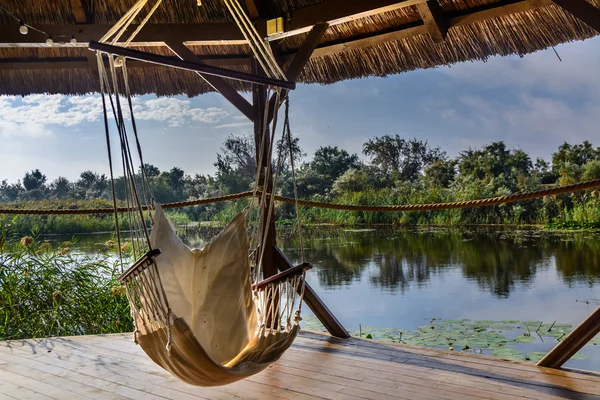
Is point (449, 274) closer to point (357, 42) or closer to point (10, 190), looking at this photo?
point (357, 42)

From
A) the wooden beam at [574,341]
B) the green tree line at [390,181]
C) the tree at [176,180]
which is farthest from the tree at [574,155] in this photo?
the wooden beam at [574,341]

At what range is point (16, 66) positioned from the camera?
3.35 metres

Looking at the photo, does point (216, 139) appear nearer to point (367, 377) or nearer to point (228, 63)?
point (228, 63)

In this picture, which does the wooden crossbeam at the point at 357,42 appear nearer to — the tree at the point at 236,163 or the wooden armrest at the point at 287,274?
the wooden armrest at the point at 287,274

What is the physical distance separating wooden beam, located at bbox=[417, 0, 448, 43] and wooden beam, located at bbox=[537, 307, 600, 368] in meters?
1.51

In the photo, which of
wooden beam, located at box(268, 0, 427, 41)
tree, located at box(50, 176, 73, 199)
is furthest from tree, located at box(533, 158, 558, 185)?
tree, located at box(50, 176, 73, 199)

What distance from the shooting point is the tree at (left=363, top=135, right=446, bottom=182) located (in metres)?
A: 7.04

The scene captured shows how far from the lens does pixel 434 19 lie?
271cm

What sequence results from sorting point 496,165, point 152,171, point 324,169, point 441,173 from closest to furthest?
point 496,165 → point 441,173 → point 152,171 → point 324,169

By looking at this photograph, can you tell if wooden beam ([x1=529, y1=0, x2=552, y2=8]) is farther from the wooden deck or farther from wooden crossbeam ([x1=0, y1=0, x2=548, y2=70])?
the wooden deck

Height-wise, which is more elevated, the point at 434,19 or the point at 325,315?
the point at 434,19

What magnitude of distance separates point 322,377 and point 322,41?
2.05 metres

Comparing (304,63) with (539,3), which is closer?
(539,3)

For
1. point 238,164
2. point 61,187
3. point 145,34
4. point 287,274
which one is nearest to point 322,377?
point 287,274
